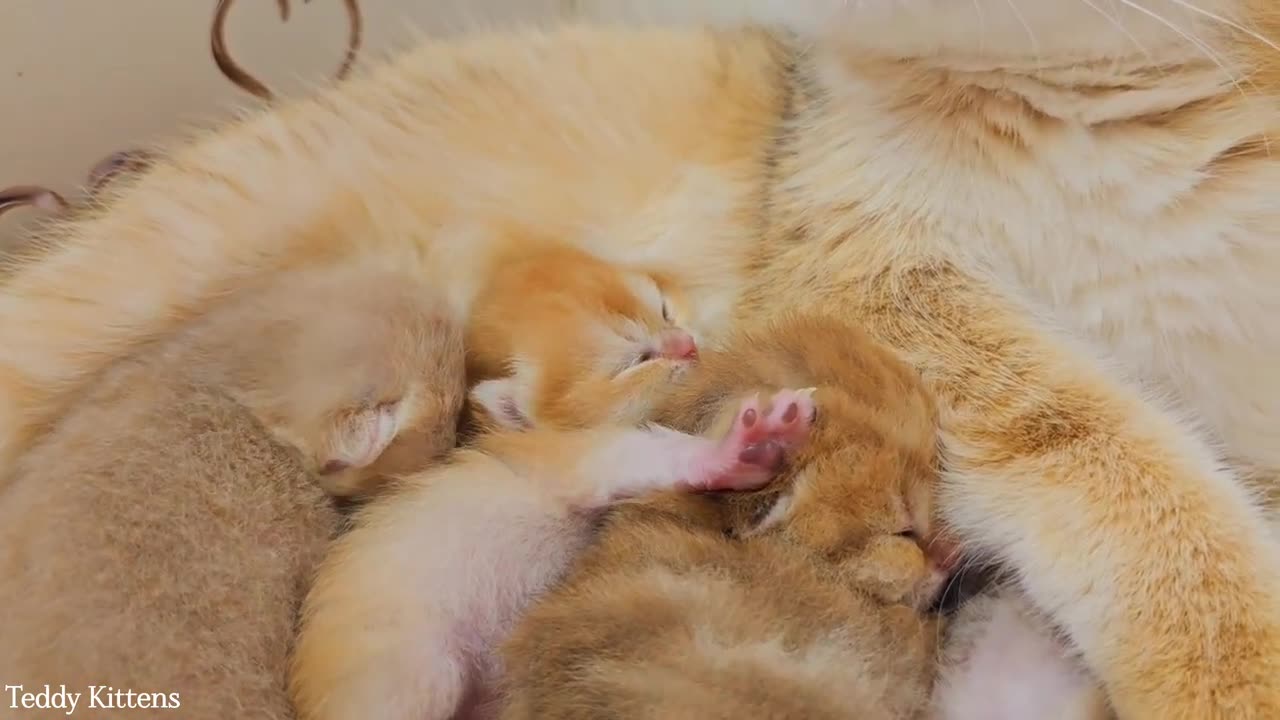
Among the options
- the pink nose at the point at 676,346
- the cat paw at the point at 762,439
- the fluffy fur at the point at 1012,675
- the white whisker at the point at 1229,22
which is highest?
the white whisker at the point at 1229,22

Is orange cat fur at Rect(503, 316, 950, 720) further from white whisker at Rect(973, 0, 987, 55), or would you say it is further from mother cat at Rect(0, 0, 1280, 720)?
white whisker at Rect(973, 0, 987, 55)

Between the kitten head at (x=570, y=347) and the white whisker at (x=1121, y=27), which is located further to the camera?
the kitten head at (x=570, y=347)

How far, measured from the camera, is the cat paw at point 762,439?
0.79 m

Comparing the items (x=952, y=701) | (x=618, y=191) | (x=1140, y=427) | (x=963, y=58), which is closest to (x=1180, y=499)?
(x=1140, y=427)

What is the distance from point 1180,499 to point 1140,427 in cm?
6

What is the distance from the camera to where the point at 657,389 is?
0.96 m

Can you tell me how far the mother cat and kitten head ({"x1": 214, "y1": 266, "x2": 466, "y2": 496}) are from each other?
0.12 metres

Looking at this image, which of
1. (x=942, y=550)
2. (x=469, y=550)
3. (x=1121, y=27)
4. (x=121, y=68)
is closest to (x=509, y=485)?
(x=469, y=550)

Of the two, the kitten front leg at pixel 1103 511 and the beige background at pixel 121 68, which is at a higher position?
the beige background at pixel 121 68

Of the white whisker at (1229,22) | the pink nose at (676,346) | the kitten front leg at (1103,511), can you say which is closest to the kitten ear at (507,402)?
the pink nose at (676,346)

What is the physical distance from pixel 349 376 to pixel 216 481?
5.2 inches

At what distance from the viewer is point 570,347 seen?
38.6 inches

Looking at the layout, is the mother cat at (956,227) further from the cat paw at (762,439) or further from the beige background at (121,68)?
the beige background at (121,68)

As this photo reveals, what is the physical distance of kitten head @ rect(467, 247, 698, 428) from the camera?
3.17 feet
